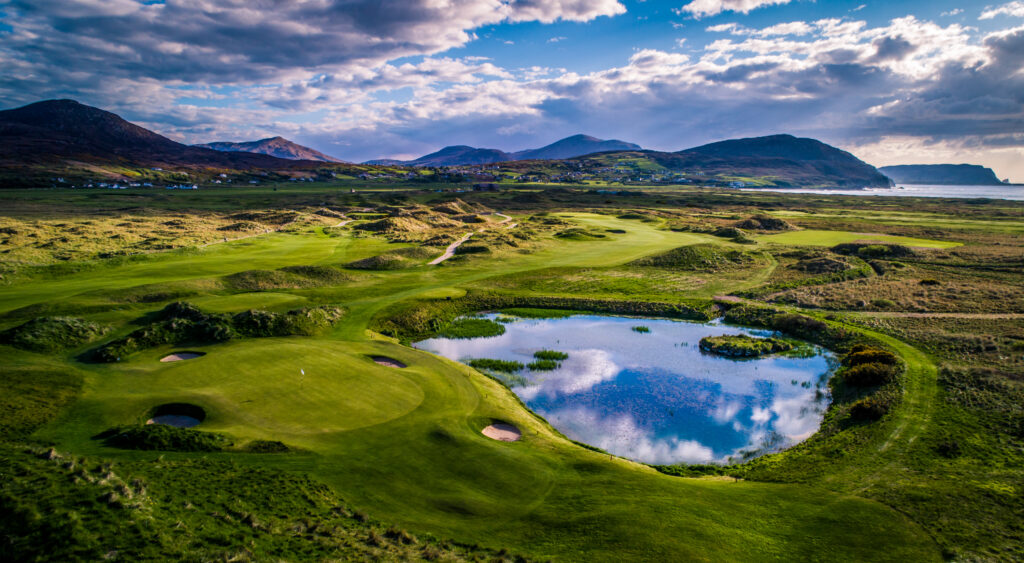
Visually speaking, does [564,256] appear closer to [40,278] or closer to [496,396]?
[496,396]

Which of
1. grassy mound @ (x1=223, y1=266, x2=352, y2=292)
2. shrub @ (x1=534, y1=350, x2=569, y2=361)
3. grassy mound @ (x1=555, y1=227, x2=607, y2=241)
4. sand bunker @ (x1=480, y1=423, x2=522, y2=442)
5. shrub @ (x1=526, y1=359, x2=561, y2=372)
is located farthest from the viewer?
grassy mound @ (x1=555, y1=227, x2=607, y2=241)

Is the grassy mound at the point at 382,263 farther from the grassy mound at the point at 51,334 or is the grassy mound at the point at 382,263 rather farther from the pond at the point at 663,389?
the grassy mound at the point at 51,334

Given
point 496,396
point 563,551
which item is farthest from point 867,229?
point 563,551

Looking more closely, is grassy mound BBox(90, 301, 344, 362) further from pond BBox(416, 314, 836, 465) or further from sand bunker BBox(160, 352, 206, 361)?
pond BBox(416, 314, 836, 465)

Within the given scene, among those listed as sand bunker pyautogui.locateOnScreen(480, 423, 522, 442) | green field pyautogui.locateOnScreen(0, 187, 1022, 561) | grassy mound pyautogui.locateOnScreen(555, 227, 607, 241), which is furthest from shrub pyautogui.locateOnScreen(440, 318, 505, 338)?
grassy mound pyautogui.locateOnScreen(555, 227, 607, 241)

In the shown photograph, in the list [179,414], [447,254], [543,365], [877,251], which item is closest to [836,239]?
[877,251]

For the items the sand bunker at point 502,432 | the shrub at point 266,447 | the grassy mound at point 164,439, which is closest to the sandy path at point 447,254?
the sand bunker at point 502,432
